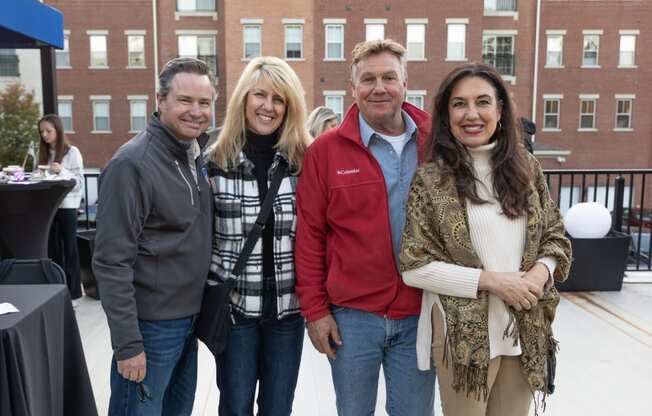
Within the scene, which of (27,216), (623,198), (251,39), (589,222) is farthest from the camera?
(251,39)

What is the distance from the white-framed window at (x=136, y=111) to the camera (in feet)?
88.6

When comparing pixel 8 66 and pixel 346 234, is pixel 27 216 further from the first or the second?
pixel 8 66

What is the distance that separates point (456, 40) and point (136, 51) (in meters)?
15.2

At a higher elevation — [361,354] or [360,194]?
[360,194]

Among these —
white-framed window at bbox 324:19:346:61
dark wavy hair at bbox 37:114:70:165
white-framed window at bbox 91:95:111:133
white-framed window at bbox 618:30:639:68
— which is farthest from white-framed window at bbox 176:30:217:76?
dark wavy hair at bbox 37:114:70:165

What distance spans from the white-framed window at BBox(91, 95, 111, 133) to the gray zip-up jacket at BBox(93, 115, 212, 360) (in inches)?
1068

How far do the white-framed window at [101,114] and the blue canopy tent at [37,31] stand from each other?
2211 cm

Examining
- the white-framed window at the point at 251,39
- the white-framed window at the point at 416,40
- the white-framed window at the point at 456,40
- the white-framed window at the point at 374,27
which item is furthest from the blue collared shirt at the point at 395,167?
the white-framed window at the point at 456,40

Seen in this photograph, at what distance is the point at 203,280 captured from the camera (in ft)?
6.98

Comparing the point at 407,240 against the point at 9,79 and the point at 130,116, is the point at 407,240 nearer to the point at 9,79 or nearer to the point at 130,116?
the point at 130,116

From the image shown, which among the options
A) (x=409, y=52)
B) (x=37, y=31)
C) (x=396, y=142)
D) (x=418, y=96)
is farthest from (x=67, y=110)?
(x=396, y=142)

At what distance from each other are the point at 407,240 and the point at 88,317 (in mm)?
3768

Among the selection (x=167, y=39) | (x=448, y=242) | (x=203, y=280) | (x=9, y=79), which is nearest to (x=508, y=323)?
(x=448, y=242)

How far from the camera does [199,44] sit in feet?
87.9
